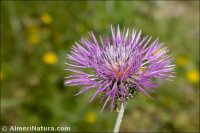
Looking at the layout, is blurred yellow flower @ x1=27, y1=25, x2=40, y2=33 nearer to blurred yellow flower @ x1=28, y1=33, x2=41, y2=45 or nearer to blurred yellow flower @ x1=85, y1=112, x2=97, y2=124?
blurred yellow flower @ x1=28, y1=33, x2=41, y2=45

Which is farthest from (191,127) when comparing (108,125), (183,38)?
(183,38)

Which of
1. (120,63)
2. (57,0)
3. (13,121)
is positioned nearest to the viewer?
(120,63)

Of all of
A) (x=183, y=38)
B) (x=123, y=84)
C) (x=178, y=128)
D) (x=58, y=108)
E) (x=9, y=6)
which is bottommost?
(x=178, y=128)

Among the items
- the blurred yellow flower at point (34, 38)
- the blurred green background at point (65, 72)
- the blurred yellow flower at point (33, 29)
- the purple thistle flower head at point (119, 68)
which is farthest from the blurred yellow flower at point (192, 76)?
the purple thistle flower head at point (119, 68)

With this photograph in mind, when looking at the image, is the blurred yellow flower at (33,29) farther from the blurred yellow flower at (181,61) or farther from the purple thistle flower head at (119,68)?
Answer: the purple thistle flower head at (119,68)

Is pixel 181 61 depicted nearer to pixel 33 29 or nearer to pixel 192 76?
pixel 192 76

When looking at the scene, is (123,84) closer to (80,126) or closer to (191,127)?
(80,126)

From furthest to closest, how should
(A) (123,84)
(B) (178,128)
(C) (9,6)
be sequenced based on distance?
(C) (9,6) → (B) (178,128) → (A) (123,84)
